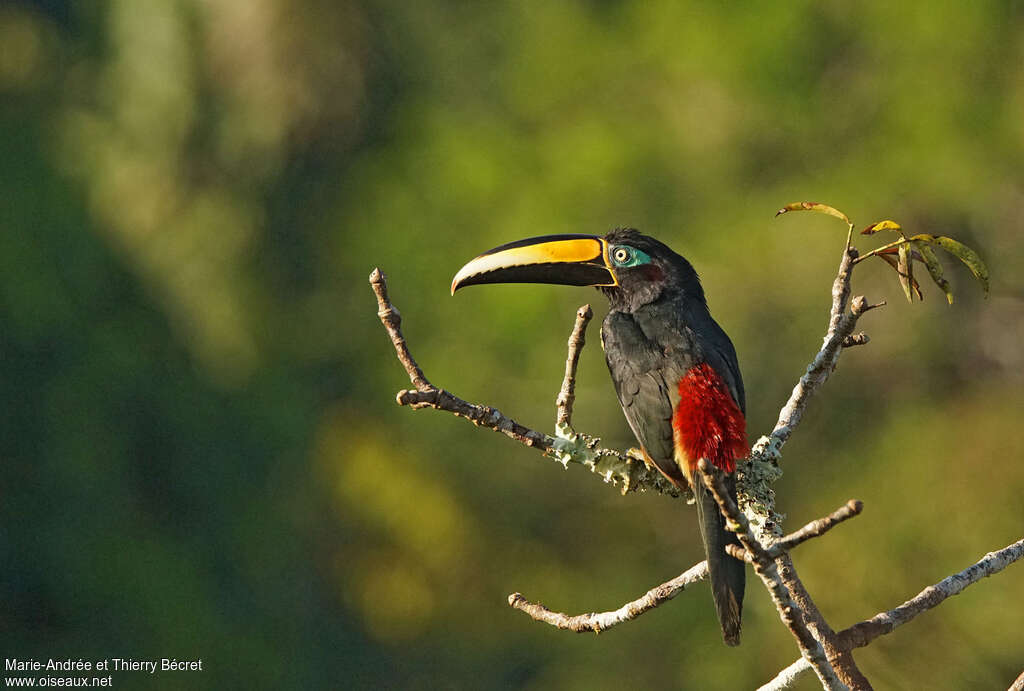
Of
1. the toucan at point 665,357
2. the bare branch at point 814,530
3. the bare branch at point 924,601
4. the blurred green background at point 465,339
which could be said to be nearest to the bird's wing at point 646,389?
the toucan at point 665,357

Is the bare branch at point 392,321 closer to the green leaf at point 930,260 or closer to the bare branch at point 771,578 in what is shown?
the bare branch at point 771,578

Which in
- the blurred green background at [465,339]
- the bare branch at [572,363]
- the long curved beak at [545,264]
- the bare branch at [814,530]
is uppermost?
the blurred green background at [465,339]

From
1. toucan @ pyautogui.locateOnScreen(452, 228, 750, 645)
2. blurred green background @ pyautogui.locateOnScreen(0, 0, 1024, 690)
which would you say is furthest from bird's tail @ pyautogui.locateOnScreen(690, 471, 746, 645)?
blurred green background @ pyautogui.locateOnScreen(0, 0, 1024, 690)

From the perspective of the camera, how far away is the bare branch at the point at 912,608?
1.99 meters

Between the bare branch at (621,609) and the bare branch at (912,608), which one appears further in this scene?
the bare branch at (621,609)

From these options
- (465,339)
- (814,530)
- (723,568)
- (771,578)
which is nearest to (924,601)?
(723,568)

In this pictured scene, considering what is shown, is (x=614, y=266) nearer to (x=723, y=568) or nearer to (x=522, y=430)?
(x=522, y=430)

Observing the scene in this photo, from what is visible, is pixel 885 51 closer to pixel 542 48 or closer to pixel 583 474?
pixel 542 48

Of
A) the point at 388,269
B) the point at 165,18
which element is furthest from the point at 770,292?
the point at 165,18

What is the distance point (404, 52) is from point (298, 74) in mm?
977

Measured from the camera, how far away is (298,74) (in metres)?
8.19

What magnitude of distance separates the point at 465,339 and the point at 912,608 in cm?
498

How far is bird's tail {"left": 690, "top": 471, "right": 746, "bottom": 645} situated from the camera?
2150 millimetres

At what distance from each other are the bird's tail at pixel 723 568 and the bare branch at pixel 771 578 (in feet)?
0.88
